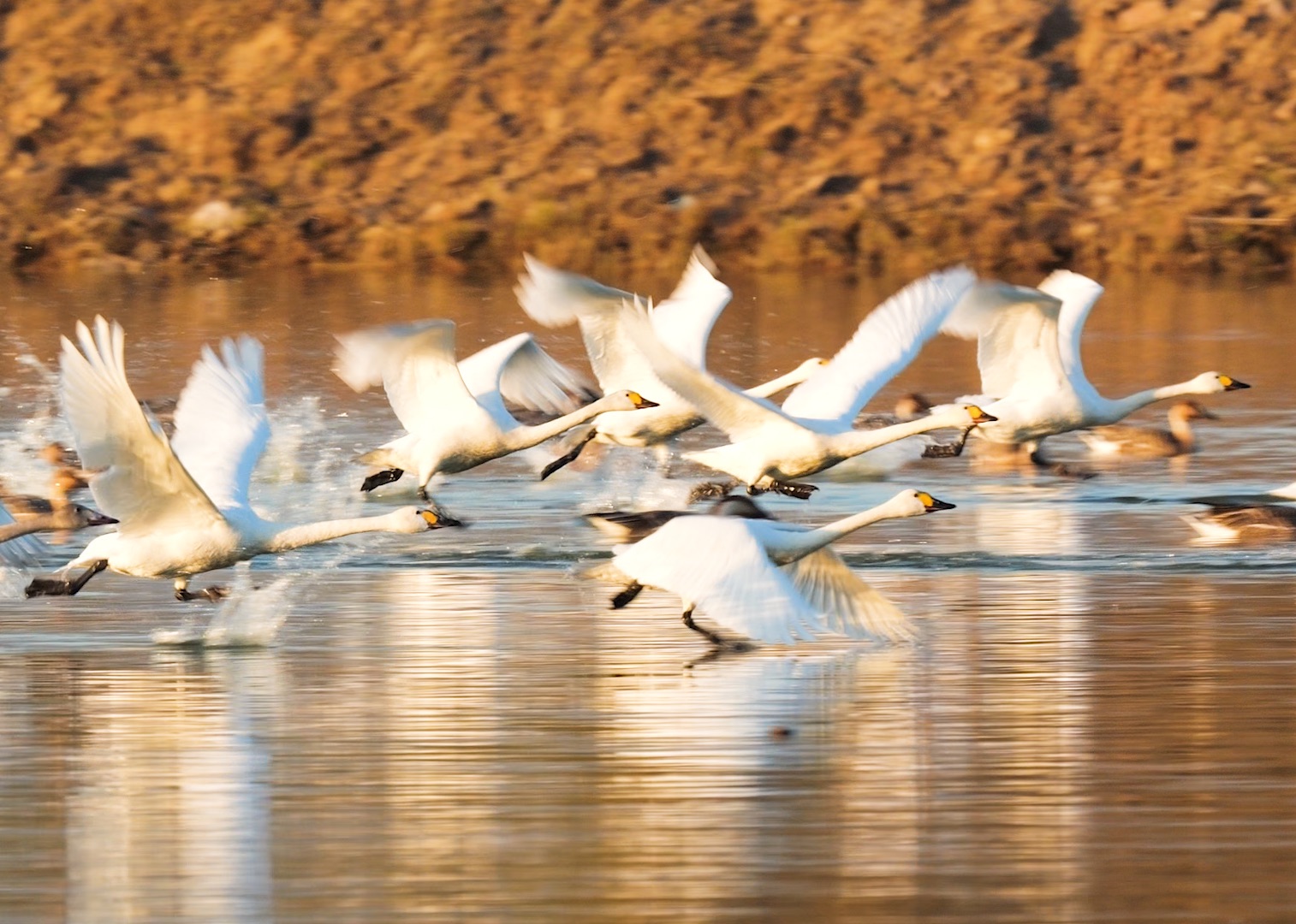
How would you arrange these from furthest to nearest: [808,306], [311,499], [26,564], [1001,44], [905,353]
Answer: [1001,44], [808,306], [311,499], [905,353], [26,564]

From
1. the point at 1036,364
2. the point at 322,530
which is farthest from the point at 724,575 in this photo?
the point at 1036,364

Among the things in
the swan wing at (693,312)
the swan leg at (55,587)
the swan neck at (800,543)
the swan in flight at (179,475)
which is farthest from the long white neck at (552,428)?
the swan neck at (800,543)

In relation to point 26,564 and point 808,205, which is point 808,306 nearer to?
point 808,205

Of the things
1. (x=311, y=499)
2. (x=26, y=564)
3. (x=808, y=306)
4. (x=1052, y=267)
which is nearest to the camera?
(x=26, y=564)

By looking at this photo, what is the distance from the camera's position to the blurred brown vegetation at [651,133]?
34812 millimetres

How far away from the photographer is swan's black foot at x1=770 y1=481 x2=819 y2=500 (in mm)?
14836

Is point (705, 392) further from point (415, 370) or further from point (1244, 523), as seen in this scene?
point (1244, 523)

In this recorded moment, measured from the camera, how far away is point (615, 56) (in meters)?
38.8

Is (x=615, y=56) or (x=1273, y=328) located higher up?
(x=615, y=56)

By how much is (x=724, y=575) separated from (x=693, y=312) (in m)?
5.65

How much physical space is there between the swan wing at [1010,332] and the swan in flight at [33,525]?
199 inches

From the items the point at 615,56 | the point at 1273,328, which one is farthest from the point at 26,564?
the point at 615,56

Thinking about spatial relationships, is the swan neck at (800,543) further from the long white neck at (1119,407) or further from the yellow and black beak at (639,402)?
the long white neck at (1119,407)

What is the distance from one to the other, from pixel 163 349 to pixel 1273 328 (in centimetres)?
987
